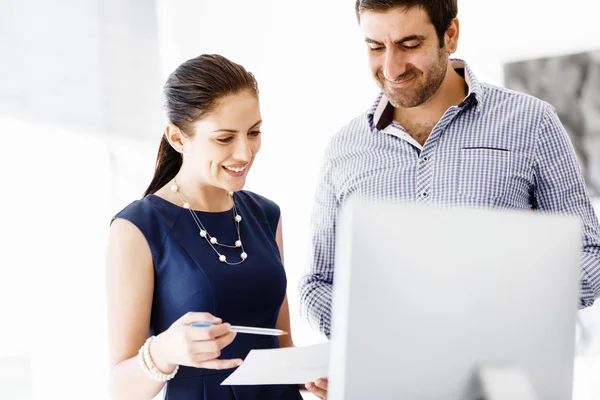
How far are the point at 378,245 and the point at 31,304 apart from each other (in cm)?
216

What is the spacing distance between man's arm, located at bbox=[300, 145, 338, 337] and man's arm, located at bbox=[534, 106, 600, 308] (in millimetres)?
577

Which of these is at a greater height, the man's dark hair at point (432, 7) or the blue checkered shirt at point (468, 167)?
the man's dark hair at point (432, 7)

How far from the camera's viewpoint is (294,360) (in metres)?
1.30

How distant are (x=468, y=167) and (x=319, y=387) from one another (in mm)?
754

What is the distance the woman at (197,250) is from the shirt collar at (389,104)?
1.19 feet

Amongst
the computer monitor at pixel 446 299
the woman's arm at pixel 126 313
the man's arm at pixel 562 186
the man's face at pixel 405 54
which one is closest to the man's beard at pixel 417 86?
the man's face at pixel 405 54

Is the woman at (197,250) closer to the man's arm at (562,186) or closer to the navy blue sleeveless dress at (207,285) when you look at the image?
the navy blue sleeveless dress at (207,285)

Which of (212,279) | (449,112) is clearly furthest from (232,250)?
(449,112)

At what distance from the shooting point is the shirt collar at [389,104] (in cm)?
186

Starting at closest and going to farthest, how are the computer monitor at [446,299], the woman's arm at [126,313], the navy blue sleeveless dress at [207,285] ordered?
the computer monitor at [446,299] < the woman's arm at [126,313] < the navy blue sleeveless dress at [207,285]

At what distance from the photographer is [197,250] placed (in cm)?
176

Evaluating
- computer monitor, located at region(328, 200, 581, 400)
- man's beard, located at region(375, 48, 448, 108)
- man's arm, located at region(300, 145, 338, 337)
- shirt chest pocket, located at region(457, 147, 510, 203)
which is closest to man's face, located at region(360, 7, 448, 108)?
man's beard, located at region(375, 48, 448, 108)

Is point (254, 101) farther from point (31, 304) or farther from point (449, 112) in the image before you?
point (31, 304)

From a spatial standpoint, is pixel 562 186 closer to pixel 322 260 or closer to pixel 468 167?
pixel 468 167
